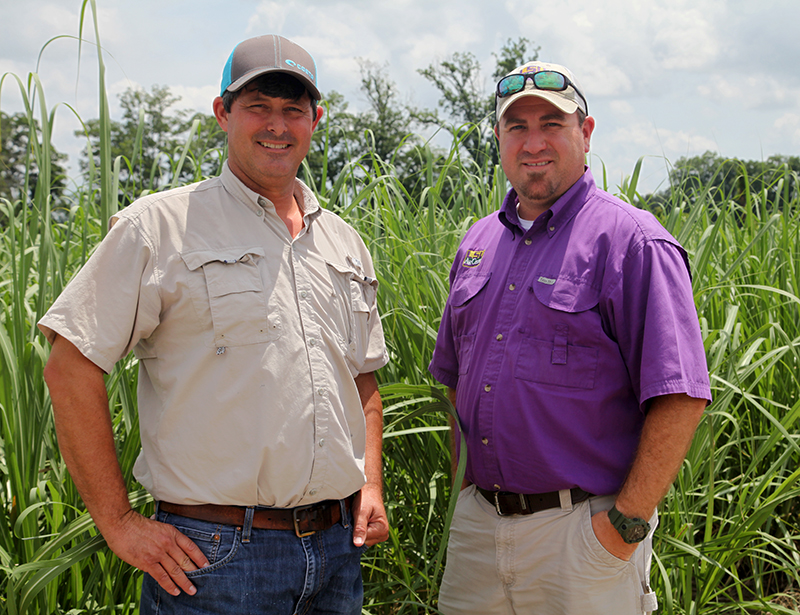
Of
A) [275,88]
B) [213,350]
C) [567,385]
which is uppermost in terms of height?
[275,88]

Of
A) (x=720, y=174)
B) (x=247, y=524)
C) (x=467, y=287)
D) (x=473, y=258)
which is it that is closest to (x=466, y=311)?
(x=467, y=287)

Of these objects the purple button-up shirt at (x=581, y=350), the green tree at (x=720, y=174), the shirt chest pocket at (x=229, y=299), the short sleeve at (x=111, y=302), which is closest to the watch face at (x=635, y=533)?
the purple button-up shirt at (x=581, y=350)

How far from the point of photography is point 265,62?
5.34ft

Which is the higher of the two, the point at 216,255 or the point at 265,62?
the point at 265,62

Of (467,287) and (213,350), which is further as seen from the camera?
(467,287)

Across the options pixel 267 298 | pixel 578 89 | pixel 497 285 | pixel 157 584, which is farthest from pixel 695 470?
pixel 157 584

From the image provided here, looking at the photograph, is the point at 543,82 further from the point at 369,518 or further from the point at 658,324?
the point at 369,518

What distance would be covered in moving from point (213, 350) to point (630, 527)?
3.64 feet

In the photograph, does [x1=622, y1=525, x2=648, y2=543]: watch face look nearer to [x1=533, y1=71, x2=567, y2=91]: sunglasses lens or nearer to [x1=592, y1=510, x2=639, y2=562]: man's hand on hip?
[x1=592, y1=510, x2=639, y2=562]: man's hand on hip

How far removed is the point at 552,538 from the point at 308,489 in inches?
26.9

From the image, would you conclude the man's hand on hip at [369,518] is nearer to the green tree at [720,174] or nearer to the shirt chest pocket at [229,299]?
the shirt chest pocket at [229,299]

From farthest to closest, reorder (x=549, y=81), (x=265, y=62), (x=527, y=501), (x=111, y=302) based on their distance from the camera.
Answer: (x=549, y=81), (x=527, y=501), (x=265, y=62), (x=111, y=302)

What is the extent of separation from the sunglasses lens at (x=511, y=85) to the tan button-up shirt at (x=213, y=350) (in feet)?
2.86

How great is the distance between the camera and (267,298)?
1546 millimetres
